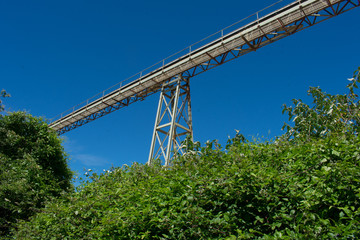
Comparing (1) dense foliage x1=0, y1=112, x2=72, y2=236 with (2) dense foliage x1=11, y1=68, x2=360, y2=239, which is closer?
(2) dense foliage x1=11, y1=68, x2=360, y2=239

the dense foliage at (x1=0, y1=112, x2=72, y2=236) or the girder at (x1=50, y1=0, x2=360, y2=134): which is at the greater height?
the girder at (x1=50, y1=0, x2=360, y2=134)

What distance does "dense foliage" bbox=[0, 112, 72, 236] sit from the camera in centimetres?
793

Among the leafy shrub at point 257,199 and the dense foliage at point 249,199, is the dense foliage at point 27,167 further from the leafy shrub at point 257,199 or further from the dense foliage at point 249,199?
the leafy shrub at point 257,199

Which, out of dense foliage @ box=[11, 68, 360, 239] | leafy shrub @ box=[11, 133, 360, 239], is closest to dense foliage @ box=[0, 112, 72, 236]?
dense foliage @ box=[11, 68, 360, 239]

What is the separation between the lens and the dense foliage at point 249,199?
2.62 meters

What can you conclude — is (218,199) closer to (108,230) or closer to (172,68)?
(108,230)

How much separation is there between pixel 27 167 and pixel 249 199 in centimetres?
849

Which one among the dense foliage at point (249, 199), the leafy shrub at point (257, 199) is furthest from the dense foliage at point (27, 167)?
the leafy shrub at point (257, 199)

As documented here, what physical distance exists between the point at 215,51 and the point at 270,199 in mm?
9897

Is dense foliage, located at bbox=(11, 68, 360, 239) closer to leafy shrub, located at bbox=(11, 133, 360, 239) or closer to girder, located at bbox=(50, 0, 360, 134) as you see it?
leafy shrub, located at bbox=(11, 133, 360, 239)

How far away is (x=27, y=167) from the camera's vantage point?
8.95 m

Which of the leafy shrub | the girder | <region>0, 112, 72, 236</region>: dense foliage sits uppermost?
the girder

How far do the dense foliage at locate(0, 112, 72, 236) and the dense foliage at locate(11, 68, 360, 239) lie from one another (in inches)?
159

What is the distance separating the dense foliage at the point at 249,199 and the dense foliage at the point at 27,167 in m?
4.04
